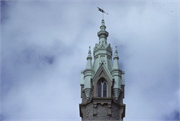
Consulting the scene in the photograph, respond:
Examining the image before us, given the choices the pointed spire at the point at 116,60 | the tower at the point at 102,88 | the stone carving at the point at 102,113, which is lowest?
the stone carving at the point at 102,113

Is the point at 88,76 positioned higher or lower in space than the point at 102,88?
higher

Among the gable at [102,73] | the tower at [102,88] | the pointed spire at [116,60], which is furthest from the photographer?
the pointed spire at [116,60]

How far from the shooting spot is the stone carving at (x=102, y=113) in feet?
156

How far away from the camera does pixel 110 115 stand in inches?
1874

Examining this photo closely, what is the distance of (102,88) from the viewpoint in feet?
164

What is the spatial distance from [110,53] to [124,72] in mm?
3343

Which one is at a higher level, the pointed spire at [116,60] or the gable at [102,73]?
the pointed spire at [116,60]

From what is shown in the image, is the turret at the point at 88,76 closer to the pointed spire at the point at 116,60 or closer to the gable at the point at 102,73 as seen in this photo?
the gable at the point at 102,73

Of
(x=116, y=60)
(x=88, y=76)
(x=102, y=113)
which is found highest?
(x=116, y=60)

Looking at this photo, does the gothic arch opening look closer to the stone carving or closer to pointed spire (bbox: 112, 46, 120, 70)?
the stone carving

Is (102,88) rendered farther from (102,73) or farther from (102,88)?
(102,73)

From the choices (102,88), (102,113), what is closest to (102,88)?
(102,88)

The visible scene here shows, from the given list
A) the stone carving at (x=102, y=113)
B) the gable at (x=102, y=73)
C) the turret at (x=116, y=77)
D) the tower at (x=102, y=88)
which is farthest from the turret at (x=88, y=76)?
the turret at (x=116, y=77)

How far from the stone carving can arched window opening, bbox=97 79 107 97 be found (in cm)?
160
